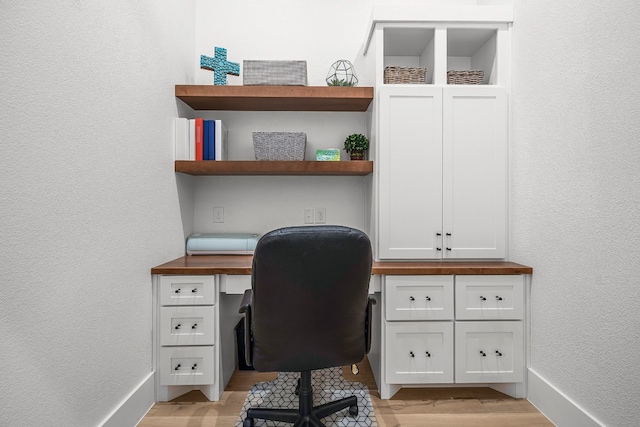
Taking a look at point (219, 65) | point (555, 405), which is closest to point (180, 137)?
point (219, 65)

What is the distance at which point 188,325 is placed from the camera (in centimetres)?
193

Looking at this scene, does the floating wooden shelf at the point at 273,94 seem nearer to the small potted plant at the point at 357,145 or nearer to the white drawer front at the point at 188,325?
the small potted plant at the point at 357,145

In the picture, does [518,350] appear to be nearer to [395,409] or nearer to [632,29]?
[395,409]

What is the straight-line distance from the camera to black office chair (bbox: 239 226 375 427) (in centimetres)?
128

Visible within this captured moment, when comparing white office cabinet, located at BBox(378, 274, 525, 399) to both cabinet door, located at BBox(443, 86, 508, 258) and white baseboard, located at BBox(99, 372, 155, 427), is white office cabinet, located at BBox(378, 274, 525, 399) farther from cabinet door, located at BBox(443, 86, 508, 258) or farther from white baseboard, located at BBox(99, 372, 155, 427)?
white baseboard, located at BBox(99, 372, 155, 427)

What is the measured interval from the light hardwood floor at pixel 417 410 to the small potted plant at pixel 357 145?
146cm

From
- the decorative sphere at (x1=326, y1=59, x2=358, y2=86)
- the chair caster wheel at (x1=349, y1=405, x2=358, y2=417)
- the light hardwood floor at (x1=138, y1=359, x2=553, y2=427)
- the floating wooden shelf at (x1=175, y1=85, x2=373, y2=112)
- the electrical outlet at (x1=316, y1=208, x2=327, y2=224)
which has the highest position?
the decorative sphere at (x1=326, y1=59, x2=358, y2=86)

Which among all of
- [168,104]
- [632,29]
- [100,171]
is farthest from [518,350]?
[168,104]

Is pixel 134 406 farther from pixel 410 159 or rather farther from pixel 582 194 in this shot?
pixel 582 194

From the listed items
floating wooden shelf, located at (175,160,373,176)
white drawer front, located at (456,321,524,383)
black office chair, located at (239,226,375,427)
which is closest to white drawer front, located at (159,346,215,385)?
black office chair, located at (239,226,375,427)

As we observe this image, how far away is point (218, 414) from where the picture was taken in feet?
6.12

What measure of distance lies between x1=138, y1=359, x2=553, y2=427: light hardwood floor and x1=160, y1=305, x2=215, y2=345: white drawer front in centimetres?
Result: 35

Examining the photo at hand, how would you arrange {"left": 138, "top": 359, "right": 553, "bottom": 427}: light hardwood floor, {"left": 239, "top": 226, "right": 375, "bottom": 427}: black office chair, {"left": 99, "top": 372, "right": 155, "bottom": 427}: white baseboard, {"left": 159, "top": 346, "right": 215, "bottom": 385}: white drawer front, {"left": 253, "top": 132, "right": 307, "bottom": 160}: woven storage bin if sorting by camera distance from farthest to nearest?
{"left": 253, "top": 132, "right": 307, "bottom": 160}: woven storage bin → {"left": 159, "top": 346, "right": 215, "bottom": 385}: white drawer front → {"left": 138, "top": 359, "right": 553, "bottom": 427}: light hardwood floor → {"left": 99, "top": 372, "right": 155, "bottom": 427}: white baseboard → {"left": 239, "top": 226, "right": 375, "bottom": 427}: black office chair

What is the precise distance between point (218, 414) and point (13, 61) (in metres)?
1.76
